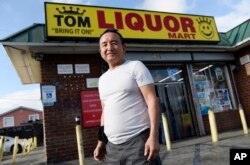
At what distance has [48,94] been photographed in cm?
758

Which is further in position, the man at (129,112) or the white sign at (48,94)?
the white sign at (48,94)

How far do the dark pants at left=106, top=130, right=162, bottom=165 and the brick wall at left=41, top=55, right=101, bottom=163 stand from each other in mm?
5718

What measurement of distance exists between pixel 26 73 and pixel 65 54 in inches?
170

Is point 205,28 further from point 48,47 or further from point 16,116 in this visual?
point 16,116

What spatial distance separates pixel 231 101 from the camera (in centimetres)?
1074

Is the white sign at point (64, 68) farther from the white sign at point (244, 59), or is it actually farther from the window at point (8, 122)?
the window at point (8, 122)

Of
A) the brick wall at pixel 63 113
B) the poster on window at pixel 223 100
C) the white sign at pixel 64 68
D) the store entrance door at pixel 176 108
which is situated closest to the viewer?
the brick wall at pixel 63 113

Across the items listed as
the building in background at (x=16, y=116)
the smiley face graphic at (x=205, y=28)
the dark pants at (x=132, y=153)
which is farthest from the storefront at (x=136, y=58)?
the building in background at (x=16, y=116)

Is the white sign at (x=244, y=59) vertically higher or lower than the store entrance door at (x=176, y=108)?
higher

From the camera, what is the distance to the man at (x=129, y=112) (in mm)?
2014

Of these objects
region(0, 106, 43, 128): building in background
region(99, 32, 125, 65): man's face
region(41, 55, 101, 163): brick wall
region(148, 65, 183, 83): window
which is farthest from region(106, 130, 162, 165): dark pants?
region(0, 106, 43, 128): building in background

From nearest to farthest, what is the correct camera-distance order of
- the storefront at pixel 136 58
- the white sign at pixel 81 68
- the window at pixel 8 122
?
1. the storefront at pixel 136 58
2. the white sign at pixel 81 68
3. the window at pixel 8 122

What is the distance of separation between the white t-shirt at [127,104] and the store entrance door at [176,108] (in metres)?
7.20

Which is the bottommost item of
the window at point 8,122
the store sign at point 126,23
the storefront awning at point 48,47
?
the storefront awning at point 48,47
